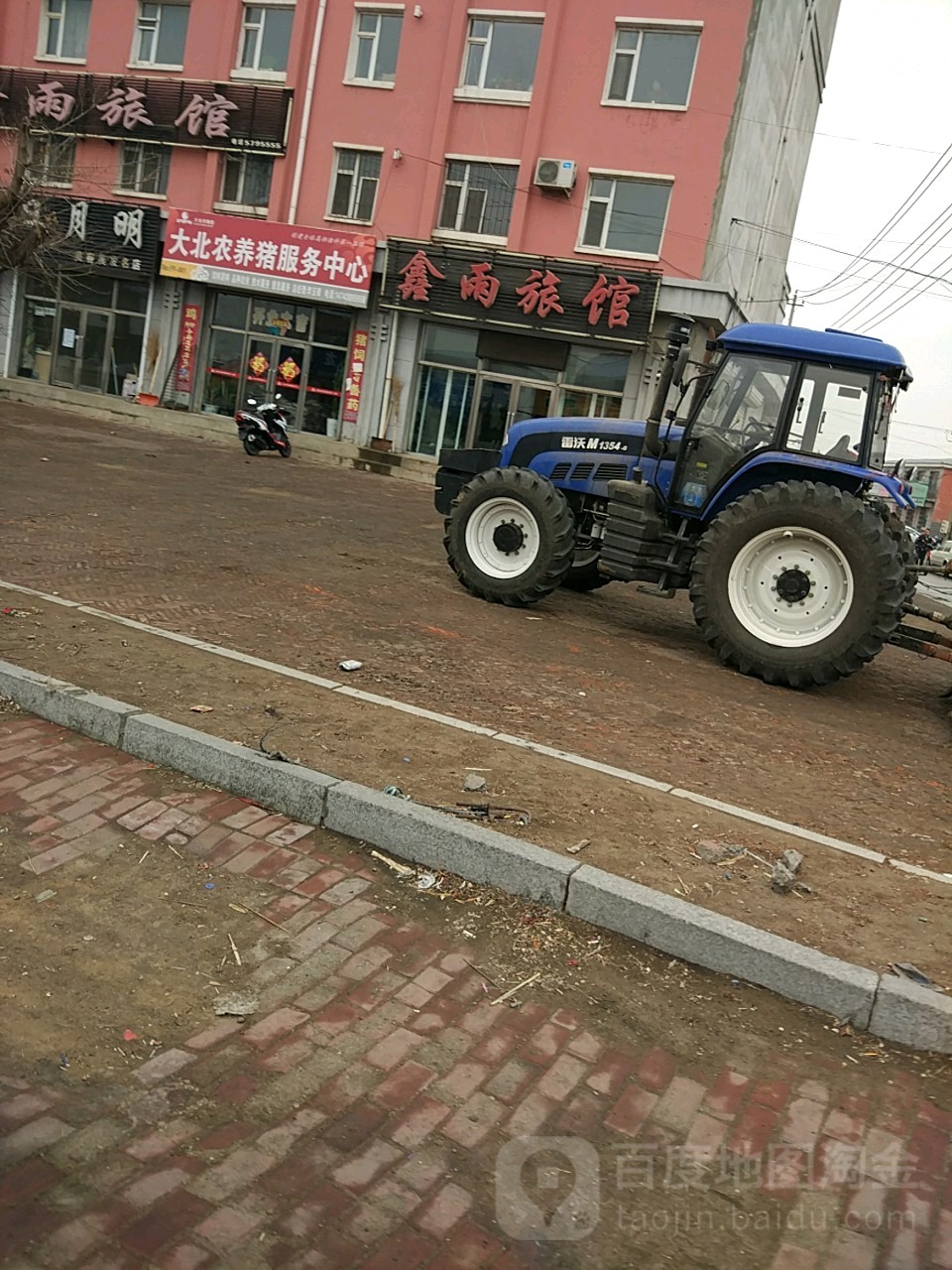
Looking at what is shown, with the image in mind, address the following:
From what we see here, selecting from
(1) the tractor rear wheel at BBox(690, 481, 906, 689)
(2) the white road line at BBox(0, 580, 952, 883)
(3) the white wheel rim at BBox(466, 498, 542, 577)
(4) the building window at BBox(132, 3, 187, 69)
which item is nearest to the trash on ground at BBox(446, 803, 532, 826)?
(2) the white road line at BBox(0, 580, 952, 883)

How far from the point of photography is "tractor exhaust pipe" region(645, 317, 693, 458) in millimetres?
8523

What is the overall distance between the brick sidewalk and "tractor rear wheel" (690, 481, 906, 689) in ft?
16.3

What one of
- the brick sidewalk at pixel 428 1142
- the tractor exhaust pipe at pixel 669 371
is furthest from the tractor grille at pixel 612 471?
the brick sidewalk at pixel 428 1142

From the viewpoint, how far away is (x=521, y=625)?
923cm

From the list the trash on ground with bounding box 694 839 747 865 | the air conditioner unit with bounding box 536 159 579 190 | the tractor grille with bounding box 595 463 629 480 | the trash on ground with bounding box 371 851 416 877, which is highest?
the air conditioner unit with bounding box 536 159 579 190

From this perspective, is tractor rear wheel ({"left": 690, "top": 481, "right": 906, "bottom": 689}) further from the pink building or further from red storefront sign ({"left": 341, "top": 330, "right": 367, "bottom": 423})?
red storefront sign ({"left": 341, "top": 330, "right": 367, "bottom": 423})

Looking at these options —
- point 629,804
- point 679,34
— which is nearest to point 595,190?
point 679,34

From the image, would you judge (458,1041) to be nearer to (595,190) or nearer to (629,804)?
(629,804)

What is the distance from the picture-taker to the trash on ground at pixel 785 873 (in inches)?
173

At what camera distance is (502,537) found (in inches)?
395

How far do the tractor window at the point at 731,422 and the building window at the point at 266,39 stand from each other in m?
22.2

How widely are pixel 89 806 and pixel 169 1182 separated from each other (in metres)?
2.20

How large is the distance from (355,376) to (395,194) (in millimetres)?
4395

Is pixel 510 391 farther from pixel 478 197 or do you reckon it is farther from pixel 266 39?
pixel 266 39
